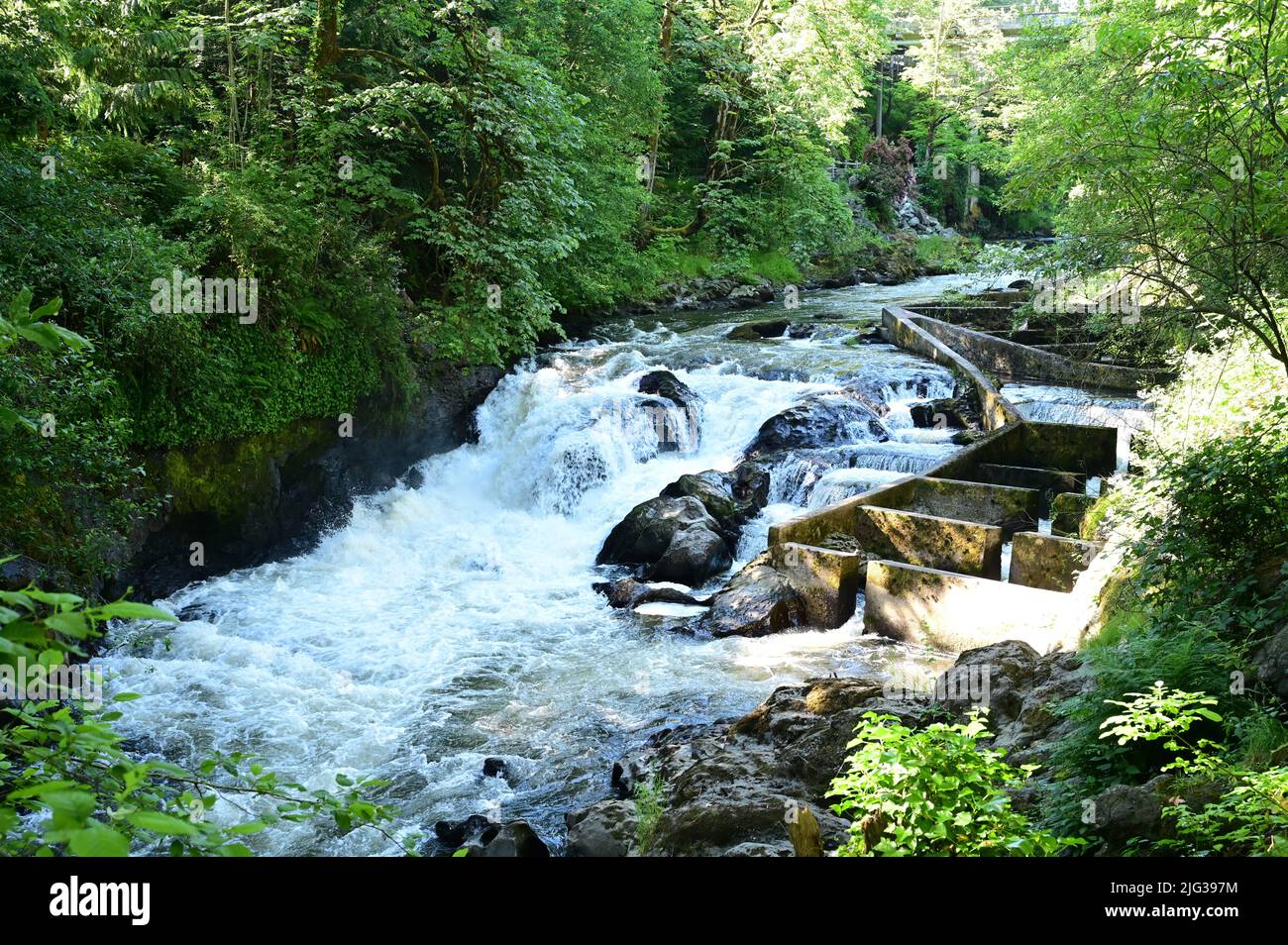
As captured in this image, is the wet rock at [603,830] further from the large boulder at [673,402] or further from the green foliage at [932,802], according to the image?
the large boulder at [673,402]

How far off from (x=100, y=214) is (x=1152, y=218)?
365 inches

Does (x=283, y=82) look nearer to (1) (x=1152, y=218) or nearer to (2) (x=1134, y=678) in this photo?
(1) (x=1152, y=218)

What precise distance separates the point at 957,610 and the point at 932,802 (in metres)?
5.89

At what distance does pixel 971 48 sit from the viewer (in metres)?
39.4

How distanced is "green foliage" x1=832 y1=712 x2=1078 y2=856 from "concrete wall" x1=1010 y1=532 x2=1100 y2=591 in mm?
6015

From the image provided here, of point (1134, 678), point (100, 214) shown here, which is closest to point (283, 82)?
point (100, 214)

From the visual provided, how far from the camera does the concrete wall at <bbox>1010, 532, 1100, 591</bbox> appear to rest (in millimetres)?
8977

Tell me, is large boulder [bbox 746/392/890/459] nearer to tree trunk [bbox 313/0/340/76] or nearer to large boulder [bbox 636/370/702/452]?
large boulder [bbox 636/370/702/452]

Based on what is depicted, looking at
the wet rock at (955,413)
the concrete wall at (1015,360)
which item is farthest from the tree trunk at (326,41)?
the concrete wall at (1015,360)

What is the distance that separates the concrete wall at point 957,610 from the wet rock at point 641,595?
6.94 ft

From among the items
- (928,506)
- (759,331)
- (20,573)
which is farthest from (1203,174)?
(759,331)

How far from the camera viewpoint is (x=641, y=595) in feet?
35.0

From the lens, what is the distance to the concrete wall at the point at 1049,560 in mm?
8977

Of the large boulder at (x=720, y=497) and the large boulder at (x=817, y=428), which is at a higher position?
the large boulder at (x=817, y=428)
